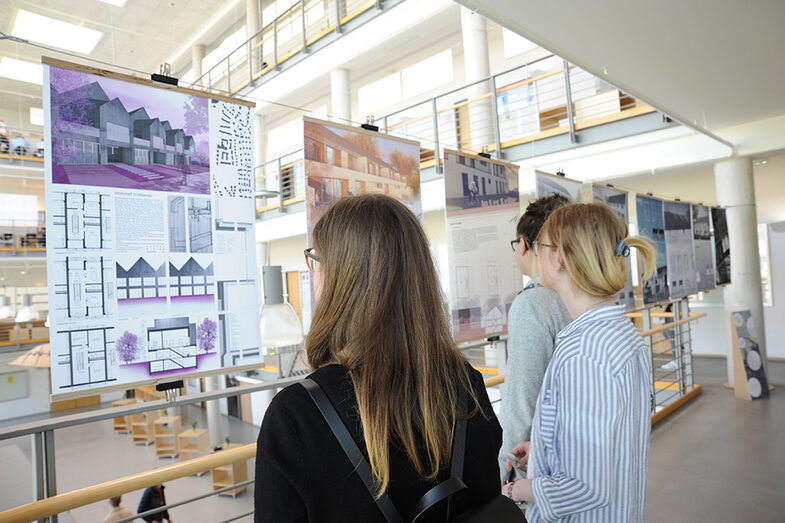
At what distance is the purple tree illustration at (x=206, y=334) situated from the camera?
5.16 ft

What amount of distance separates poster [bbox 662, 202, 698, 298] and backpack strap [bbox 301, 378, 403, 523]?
486 cm

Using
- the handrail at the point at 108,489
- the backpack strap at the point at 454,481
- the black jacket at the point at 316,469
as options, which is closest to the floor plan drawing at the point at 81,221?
the handrail at the point at 108,489

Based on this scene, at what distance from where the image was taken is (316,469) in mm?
610

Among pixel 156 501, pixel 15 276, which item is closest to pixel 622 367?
pixel 15 276

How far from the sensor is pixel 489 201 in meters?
2.85

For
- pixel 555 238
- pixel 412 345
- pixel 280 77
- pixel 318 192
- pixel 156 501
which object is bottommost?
pixel 156 501

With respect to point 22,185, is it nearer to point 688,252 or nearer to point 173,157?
point 173,157

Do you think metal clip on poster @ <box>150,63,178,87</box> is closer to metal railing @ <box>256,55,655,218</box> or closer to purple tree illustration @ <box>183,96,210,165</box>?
purple tree illustration @ <box>183,96,210,165</box>

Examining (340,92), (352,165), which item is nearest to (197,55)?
(352,165)

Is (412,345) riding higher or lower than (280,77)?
lower

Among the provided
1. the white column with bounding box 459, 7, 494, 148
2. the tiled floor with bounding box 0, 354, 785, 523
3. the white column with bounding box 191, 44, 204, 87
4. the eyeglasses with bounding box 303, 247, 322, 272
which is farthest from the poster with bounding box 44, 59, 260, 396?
the white column with bounding box 459, 7, 494, 148

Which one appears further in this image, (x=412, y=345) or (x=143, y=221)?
(x=143, y=221)

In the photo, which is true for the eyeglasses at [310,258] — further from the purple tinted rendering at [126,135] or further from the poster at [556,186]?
the poster at [556,186]

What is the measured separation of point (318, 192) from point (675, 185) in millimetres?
7274
